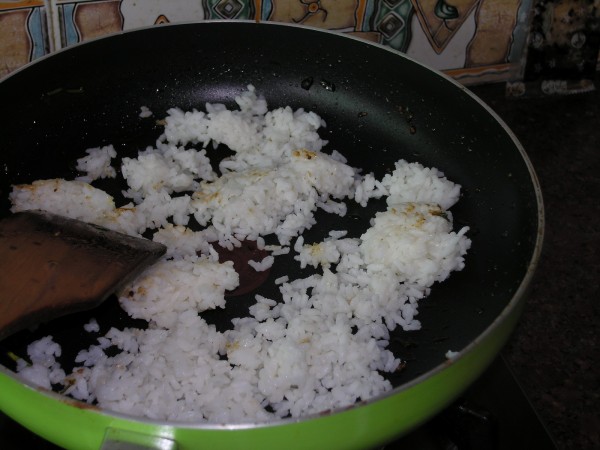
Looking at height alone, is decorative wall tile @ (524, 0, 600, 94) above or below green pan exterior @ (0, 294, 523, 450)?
above

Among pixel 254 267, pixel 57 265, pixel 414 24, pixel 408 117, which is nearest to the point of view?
pixel 57 265

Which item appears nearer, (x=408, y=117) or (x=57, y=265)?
(x=57, y=265)

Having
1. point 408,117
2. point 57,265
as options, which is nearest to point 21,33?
point 57,265

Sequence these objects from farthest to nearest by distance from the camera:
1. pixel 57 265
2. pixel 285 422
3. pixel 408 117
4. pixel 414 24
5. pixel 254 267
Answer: pixel 414 24 → pixel 408 117 → pixel 254 267 → pixel 57 265 → pixel 285 422

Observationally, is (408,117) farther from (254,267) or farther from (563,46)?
(563,46)

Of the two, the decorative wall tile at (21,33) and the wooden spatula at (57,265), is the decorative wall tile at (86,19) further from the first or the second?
the wooden spatula at (57,265)

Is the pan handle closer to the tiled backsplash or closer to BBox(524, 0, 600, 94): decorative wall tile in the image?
the tiled backsplash

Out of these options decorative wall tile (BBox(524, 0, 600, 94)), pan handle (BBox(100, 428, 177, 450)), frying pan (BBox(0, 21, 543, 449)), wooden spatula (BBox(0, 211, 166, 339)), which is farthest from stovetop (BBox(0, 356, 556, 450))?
decorative wall tile (BBox(524, 0, 600, 94))

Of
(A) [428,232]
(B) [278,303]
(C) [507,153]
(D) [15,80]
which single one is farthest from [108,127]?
(C) [507,153]
